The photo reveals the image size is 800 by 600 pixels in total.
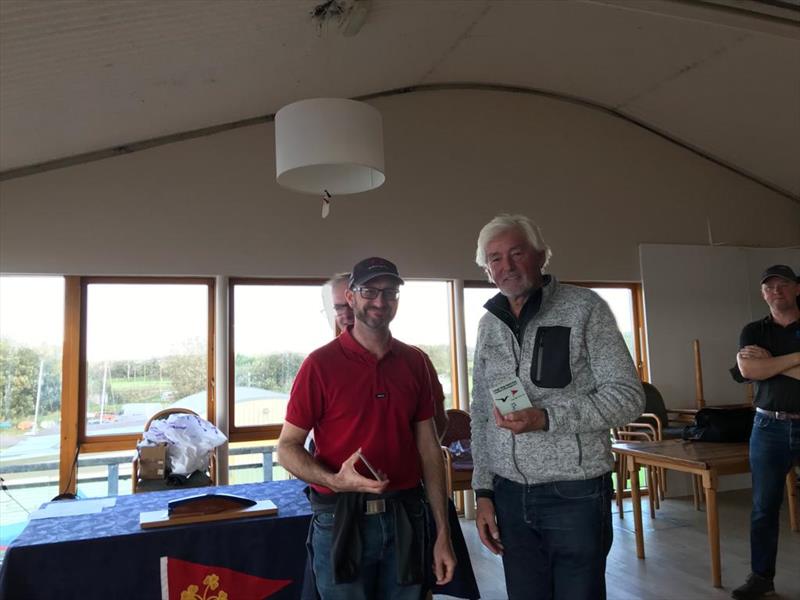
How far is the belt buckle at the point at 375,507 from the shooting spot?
155 centimetres

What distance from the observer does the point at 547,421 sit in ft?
4.96

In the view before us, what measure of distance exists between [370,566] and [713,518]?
249cm

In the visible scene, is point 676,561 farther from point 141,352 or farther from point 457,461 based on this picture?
point 141,352

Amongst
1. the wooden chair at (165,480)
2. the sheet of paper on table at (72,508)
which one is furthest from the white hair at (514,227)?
the wooden chair at (165,480)

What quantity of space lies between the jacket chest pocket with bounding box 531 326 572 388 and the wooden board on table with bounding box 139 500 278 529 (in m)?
A: 1.15

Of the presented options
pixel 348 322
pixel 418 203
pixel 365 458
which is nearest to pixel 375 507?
pixel 365 458

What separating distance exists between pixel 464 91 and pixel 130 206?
289cm

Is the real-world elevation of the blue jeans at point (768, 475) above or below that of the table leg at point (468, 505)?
above

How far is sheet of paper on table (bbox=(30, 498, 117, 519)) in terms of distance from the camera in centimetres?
229

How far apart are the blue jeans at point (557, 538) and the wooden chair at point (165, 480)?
9.15 feet

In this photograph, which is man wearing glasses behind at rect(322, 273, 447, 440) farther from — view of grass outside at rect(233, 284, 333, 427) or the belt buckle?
view of grass outside at rect(233, 284, 333, 427)

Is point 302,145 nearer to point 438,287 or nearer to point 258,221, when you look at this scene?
point 258,221

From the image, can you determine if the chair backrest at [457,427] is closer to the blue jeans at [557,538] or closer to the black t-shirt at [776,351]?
the black t-shirt at [776,351]

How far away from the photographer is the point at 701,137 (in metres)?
5.73
